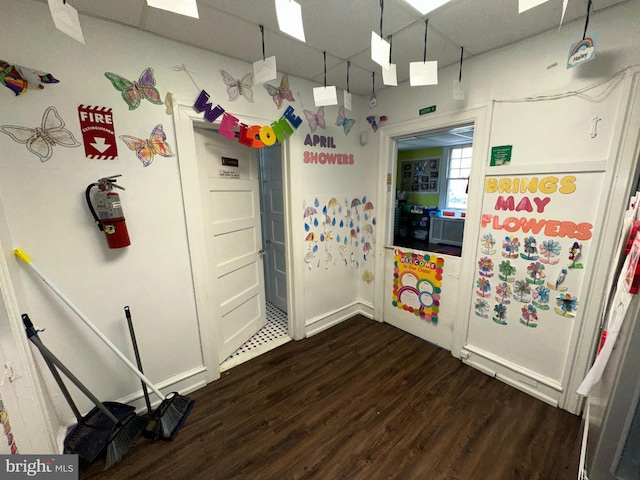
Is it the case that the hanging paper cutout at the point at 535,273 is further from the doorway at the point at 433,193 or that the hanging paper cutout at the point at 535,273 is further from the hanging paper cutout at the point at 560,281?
the doorway at the point at 433,193

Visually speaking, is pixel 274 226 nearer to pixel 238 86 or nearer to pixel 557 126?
pixel 238 86

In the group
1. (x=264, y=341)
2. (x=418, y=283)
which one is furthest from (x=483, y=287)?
(x=264, y=341)

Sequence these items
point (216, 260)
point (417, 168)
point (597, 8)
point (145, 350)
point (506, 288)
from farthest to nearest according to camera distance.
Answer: point (417, 168) < point (216, 260) < point (506, 288) < point (145, 350) < point (597, 8)

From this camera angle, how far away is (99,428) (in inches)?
61.1

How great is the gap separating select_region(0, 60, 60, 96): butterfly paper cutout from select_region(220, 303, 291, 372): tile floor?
2.18m

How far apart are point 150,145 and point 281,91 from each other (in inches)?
43.6

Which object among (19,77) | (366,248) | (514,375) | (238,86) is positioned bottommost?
(514,375)

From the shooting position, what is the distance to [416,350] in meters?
2.46

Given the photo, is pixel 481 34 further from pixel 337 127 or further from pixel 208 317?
pixel 208 317

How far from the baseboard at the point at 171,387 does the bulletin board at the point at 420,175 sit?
5.97 metres

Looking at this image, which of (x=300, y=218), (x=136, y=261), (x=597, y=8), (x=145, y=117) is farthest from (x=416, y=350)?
(x=145, y=117)

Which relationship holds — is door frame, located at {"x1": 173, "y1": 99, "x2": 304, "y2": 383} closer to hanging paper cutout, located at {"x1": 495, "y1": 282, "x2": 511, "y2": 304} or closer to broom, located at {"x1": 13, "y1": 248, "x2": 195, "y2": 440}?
broom, located at {"x1": 13, "y1": 248, "x2": 195, "y2": 440}

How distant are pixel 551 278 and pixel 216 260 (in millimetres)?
2519

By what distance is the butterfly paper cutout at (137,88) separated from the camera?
1490mm
